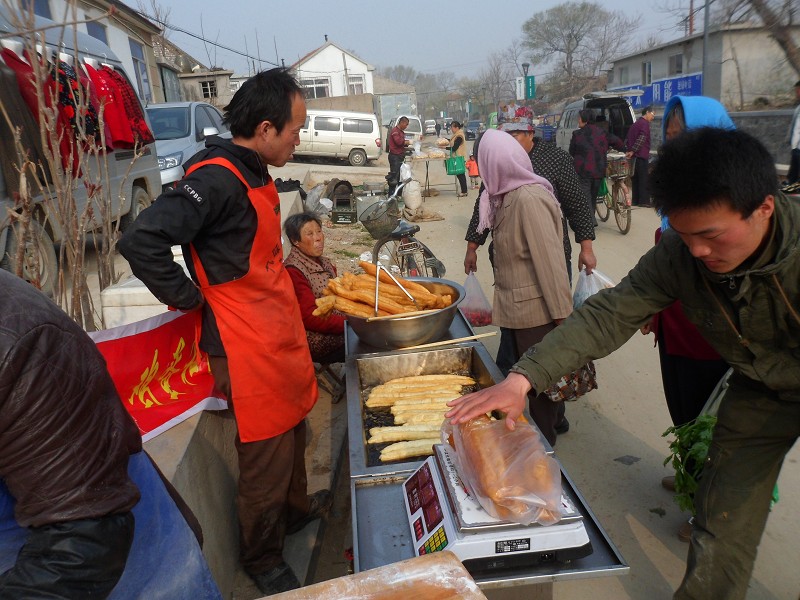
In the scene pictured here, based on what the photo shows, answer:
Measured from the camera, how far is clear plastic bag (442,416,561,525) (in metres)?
1.60

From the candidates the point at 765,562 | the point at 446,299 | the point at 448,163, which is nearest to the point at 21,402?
the point at 446,299

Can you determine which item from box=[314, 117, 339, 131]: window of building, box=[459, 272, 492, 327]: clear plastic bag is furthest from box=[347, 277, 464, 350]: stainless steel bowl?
box=[314, 117, 339, 131]: window of building

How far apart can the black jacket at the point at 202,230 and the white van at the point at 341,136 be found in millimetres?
21884

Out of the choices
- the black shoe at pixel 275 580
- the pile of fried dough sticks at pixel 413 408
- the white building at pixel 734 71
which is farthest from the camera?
the white building at pixel 734 71

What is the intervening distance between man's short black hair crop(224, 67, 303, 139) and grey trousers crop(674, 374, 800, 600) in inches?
86.3

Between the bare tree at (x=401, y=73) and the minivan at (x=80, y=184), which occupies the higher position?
the bare tree at (x=401, y=73)

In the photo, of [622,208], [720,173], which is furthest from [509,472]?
→ [622,208]

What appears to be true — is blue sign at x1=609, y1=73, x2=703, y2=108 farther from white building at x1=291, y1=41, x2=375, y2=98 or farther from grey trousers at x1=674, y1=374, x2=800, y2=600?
white building at x1=291, y1=41, x2=375, y2=98

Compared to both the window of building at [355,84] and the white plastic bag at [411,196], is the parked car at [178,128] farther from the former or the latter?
the window of building at [355,84]

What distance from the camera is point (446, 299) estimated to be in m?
3.26

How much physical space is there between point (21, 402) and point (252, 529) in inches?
75.1

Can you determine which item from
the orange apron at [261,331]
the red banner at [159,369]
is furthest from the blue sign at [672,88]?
the red banner at [159,369]

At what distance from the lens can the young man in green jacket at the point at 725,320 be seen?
5.45 feet

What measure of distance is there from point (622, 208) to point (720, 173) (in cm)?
887
